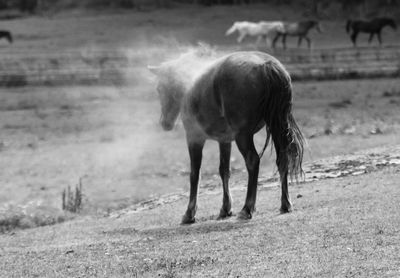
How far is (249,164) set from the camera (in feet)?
38.2

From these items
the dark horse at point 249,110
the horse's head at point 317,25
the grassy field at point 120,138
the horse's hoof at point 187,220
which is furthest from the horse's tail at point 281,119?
the horse's head at point 317,25

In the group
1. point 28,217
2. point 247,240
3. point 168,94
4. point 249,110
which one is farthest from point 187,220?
point 28,217

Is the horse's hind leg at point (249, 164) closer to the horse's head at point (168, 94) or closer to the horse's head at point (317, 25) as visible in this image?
the horse's head at point (168, 94)

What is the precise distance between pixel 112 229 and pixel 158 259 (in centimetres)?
325

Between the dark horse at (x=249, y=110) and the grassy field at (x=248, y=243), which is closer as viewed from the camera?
the grassy field at (x=248, y=243)

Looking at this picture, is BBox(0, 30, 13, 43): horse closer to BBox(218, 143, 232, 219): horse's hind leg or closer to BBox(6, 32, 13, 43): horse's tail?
BBox(6, 32, 13, 43): horse's tail

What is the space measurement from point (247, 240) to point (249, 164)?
198cm

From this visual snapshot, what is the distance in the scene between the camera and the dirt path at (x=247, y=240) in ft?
27.8

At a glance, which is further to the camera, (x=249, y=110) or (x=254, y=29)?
(x=254, y=29)

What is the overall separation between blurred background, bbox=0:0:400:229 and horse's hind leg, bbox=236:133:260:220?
0.24 m

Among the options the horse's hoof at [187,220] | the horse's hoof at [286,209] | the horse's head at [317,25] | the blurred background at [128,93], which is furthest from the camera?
the horse's head at [317,25]

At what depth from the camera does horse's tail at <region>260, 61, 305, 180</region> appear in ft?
37.3

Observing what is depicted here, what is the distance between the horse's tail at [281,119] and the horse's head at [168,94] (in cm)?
195

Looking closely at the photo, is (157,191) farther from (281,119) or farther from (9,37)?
(9,37)
